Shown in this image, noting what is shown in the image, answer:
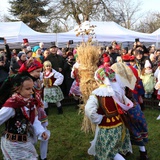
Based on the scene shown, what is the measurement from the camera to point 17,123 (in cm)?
262

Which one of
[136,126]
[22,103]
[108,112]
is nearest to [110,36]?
[136,126]

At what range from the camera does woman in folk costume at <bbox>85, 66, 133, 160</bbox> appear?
3.06 m

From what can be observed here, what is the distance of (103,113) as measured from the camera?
3123mm

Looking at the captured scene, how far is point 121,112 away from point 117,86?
343mm

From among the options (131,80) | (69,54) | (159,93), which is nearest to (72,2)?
(69,54)

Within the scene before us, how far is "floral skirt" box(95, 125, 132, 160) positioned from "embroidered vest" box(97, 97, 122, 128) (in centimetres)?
7

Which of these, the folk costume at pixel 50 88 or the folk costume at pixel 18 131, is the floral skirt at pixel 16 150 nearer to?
the folk costume at pixel 18 131

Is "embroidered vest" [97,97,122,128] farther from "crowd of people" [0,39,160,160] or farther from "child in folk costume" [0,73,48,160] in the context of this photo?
"child in folk costume" [0,73,48,160]

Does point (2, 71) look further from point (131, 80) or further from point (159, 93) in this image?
point (159, 93)

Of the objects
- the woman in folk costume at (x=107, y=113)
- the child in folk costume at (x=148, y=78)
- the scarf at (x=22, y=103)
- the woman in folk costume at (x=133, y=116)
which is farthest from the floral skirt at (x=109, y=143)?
the child in folk costume at (x=148, y=78)

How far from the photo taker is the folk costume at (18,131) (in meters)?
2.55

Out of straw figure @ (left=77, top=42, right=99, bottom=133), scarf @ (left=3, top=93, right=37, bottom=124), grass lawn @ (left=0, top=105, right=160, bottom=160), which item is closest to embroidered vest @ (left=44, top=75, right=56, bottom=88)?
grass lawn @ (left=0, top=105, right=160, bottom=160)

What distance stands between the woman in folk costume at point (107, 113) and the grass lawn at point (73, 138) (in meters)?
0.98

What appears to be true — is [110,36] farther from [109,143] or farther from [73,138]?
[109,143]
